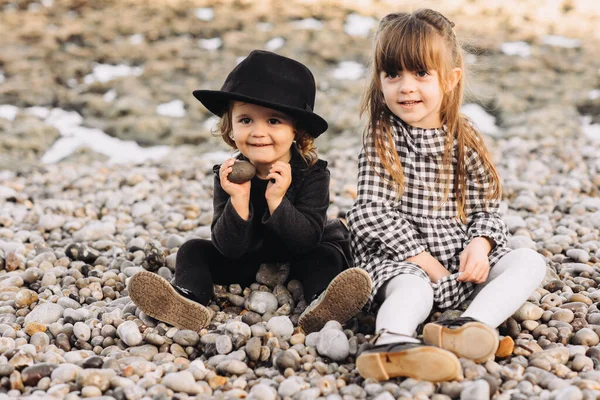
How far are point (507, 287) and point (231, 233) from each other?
114 centimetres

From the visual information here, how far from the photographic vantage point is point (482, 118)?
805 cm

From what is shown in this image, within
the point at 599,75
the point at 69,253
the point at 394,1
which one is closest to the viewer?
the point at 69,253

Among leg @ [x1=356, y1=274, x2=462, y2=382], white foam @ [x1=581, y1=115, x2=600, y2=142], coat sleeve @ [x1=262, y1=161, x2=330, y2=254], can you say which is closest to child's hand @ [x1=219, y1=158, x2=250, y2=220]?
coat sleeve @ [x1=262, y1=161, x2=330, y2=254]

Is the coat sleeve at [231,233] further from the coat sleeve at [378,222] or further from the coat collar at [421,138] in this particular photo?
the coat collar at [421,138]

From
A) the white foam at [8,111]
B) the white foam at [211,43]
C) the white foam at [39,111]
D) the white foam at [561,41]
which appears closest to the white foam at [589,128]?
the white foam at [561,41]

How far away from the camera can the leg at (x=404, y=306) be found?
2508 millimetres

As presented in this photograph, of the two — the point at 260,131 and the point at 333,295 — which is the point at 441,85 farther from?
the point at 333,295

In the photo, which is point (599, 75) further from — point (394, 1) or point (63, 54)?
point (63, 54)

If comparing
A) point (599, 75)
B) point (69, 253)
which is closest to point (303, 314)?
point (69, 253)

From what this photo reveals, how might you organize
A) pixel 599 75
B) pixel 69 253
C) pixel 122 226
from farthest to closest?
1. pixel 599 75
2. pixel 122 226
3. pixel 69 253

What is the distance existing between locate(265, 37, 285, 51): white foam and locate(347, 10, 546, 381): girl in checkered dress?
7490mm

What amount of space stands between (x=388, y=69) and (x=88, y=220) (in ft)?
8.39

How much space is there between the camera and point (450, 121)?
3148mm

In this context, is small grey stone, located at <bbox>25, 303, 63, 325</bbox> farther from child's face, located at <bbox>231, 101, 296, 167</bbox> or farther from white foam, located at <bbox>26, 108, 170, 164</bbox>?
white foam, located at <bbox>26, 108, 170, 164</bbox>
